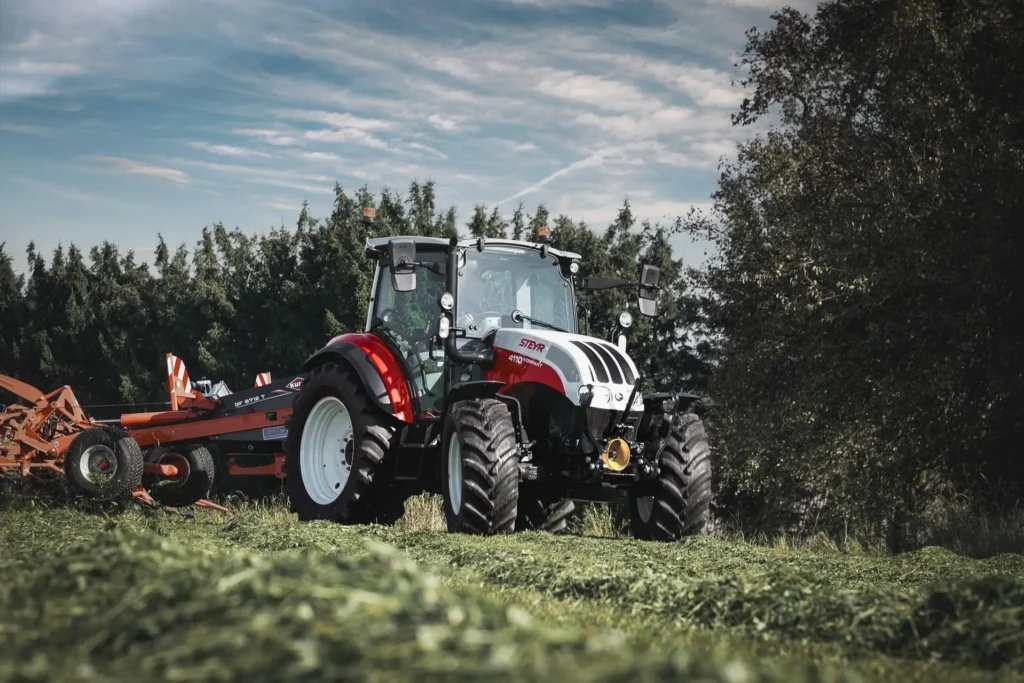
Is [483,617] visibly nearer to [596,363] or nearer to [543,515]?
[596,363]

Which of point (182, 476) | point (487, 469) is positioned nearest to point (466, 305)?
point (487, 469)

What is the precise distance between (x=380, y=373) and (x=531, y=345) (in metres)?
1.47

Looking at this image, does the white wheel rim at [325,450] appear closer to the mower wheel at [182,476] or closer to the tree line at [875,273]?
the mower wheel at [182,476]

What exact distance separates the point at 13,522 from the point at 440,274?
13.5 ft

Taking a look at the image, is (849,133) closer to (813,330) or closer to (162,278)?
(813,330)

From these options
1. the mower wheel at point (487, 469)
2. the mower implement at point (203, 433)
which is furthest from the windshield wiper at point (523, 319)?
the mower implement at point (203, 433)

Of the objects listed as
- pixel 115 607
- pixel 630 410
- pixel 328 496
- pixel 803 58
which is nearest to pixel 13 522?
pixel 328 496

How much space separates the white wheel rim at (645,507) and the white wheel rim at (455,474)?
1.68 meters

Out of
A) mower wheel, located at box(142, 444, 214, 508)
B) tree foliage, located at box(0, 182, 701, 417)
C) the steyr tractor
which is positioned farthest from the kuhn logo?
tree foliage, located at box(0, 182, 701, 417)

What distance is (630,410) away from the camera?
33.9ft

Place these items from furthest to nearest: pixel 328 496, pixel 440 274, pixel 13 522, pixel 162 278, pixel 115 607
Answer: pixel 162 278, pixel 328 496, pixel 440 274, pixel 13 522, pixel 115 607

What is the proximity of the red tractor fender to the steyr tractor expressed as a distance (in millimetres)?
14

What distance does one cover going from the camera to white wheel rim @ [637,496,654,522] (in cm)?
1070

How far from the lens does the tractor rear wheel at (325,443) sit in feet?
36.9
